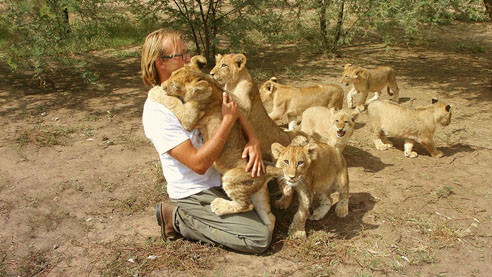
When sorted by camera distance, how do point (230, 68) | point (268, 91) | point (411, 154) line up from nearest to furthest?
point (230, 68) → point (411, 154) → point (268, 91)

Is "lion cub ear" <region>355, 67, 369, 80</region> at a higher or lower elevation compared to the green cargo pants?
higher

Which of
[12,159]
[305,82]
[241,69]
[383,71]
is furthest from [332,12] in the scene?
[12,159]

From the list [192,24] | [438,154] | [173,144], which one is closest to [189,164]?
[173,144]

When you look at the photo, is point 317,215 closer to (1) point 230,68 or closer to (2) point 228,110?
(2) point 228,110

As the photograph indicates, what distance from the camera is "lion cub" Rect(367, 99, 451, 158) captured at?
22.3ft

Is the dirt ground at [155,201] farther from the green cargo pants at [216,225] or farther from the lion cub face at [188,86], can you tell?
the lion cub face at [188,86]

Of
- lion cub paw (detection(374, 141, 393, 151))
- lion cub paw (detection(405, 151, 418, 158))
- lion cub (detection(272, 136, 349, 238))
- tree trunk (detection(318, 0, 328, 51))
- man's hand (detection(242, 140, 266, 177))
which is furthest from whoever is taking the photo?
tree trunk (detection(318, 0, 328, 51))

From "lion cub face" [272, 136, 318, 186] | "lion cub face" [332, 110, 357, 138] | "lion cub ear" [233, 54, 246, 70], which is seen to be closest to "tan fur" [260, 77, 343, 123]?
"lion cub ear" [233, 54, 246, 70]

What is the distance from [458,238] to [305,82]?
21.8ft

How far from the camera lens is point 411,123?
684cm

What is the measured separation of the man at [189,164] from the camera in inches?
152

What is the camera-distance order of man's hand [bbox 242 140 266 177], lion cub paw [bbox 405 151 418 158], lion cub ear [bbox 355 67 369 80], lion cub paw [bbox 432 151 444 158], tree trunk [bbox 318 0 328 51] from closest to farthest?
1. man's hand [bbox 242 140 266 177]
2. lion cub paw [bbox 432 151 444 158]
3. lion cub paw [bbox 405 151 418 158]
4. lion cub ear [bbox 355 67 369 80]
5. tree trunk [bbox 318 0 328 51]

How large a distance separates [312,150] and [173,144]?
152cm

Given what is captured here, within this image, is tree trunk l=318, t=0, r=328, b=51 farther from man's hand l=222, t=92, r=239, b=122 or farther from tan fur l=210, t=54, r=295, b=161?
man's hand l=222, t=92, r=239, b=122
